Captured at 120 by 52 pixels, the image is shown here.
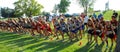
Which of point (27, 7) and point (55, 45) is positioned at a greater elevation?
point (55, 45)

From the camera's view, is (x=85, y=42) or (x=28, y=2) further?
(x=28, y=2)

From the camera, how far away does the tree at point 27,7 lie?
85294 millimetres

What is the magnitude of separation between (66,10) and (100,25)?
67.7 metres

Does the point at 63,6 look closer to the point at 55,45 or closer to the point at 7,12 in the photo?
the point at 7,12

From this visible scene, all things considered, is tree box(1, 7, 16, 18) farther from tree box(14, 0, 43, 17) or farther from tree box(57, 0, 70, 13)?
tree box(57, 0, 70, 13)

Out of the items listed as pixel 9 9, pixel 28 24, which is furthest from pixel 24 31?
pixel 9 9

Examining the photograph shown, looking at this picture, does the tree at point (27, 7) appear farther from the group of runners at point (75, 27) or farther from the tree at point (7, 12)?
the group of runners at point (75, 27)

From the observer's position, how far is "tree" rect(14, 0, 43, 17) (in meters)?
85.3

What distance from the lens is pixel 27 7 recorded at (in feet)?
285

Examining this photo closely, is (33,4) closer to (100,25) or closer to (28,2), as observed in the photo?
(28,2)

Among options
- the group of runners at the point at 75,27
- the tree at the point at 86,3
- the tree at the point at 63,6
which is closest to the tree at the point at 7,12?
the tree at the point at 63,6

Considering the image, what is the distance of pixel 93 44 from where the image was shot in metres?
19.8

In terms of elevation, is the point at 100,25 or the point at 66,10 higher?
the point at 100,25

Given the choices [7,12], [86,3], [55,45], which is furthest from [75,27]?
[7,12]
